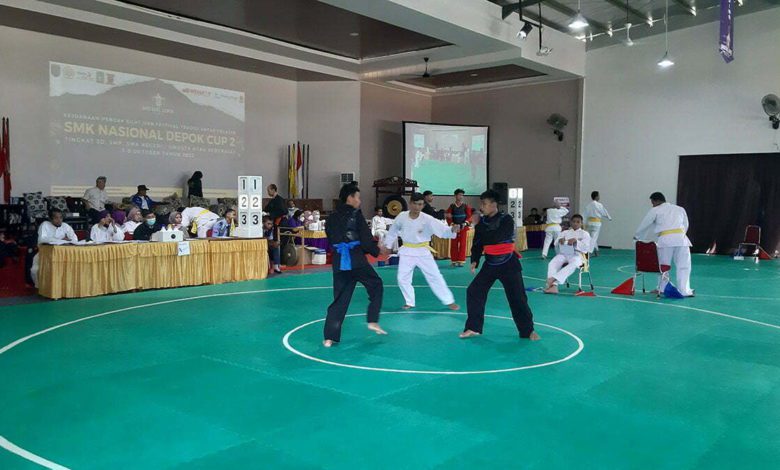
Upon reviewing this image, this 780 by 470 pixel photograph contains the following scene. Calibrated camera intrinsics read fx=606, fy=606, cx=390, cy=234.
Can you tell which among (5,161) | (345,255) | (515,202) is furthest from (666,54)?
(5,161)

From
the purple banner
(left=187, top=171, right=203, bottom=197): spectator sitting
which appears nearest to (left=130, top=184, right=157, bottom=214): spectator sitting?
(left=187, top=171, right=203, bottom=197): spectator sitting

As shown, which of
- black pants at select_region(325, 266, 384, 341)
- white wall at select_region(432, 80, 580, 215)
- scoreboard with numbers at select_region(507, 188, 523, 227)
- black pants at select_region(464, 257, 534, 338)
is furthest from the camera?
white wall at select_region(432, 80, 580, 215)

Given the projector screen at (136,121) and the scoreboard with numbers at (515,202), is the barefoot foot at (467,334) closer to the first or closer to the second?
the scoreboard with numbers at (515,202)

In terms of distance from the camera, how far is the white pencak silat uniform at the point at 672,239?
30.7 feet

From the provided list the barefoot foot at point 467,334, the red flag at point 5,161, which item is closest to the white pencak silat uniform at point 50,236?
the red flag at point 5,161

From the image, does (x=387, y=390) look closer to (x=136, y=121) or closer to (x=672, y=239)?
(x=672, y=239)

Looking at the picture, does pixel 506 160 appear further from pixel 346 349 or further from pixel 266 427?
pixel 266 427

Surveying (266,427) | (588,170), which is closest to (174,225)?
(266,427)

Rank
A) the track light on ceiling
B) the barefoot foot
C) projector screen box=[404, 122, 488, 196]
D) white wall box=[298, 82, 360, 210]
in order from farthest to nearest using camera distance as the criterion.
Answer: projector screen box=[404, 122, 488, 196] < white wall box=[298, 82, 360, 210] < the track light on ceiling < the barefoot foot

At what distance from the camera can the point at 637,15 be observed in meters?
15.9

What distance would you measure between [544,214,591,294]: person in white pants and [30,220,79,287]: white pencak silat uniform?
739 cm

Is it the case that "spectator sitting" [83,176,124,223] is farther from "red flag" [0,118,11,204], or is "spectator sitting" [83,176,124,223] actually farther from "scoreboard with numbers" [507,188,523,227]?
"scoreboard with numbers" [507,188,523,227]

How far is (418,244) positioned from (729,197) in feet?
38.6

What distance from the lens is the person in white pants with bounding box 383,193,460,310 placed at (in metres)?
7.94
